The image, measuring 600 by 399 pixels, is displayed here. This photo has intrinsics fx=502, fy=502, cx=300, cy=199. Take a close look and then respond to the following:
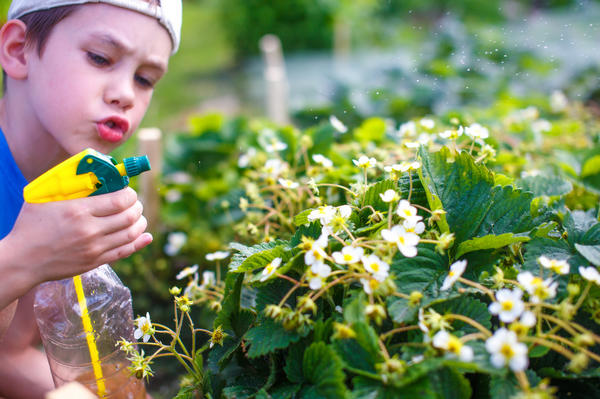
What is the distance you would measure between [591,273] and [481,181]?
0.23 metres

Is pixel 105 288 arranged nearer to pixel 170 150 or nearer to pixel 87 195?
pixel 87 195

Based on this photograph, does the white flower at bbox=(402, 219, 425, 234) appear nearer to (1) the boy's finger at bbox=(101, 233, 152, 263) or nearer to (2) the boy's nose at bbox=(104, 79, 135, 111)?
(1) the boy's finger at bbox=(101, 233, 152, 263)

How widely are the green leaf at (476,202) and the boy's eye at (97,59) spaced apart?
658mm

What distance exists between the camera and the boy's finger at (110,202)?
81cm

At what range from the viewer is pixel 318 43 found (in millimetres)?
6551

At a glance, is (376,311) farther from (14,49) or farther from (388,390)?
(14,49)

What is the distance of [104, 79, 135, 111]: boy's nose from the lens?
3.28ft

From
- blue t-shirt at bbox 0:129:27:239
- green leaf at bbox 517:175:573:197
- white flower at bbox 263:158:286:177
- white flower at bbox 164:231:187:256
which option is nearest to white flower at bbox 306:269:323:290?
white flower at bbox 263:158:286:177

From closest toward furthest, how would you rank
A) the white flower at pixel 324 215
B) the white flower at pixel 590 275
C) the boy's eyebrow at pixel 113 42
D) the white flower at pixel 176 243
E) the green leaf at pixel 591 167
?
the white flower at pixel 590 275
the white flower at pixel 324 215
the boy's eyebrow at pixel 113 42
the green leaf at pixel 591 167
the white flower at pixel 176 243

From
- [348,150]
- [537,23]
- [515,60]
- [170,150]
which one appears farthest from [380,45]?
[348,150]

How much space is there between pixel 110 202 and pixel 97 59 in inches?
13.8

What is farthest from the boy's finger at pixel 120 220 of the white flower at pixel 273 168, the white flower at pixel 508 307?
the white flower at pixel 508 307

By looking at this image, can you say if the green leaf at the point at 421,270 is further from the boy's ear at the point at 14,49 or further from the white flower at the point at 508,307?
the boy's ear at the point at 14,49

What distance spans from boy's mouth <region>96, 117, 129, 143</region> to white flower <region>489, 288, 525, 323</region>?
31.2 inches
